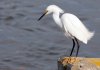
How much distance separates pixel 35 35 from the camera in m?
12.7

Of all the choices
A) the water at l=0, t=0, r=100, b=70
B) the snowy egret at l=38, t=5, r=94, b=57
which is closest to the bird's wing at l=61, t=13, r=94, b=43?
the snowy egret at l=38, t=5, r=94, b=57

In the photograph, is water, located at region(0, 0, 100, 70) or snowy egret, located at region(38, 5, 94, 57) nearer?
snowy egret, located at region(38, 5, 94, 57)

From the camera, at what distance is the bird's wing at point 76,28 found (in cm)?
832

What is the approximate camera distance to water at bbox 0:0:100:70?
37.3ft

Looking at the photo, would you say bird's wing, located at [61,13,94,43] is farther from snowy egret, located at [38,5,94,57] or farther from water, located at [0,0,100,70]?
water, located at [0,0,100,70]

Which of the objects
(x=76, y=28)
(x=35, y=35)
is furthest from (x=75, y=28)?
(x=35, y=35)

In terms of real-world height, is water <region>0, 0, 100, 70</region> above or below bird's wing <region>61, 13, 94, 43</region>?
below

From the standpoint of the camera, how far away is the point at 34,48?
11.9 m

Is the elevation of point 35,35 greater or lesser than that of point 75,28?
lesser

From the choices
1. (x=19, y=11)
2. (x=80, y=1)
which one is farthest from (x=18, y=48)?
(x=80, y=1)

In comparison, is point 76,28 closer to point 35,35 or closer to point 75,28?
point 75,28

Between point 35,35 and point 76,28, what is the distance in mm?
4370

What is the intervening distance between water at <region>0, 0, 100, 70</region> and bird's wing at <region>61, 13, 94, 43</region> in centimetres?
237

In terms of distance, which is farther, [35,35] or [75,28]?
[35,35]
